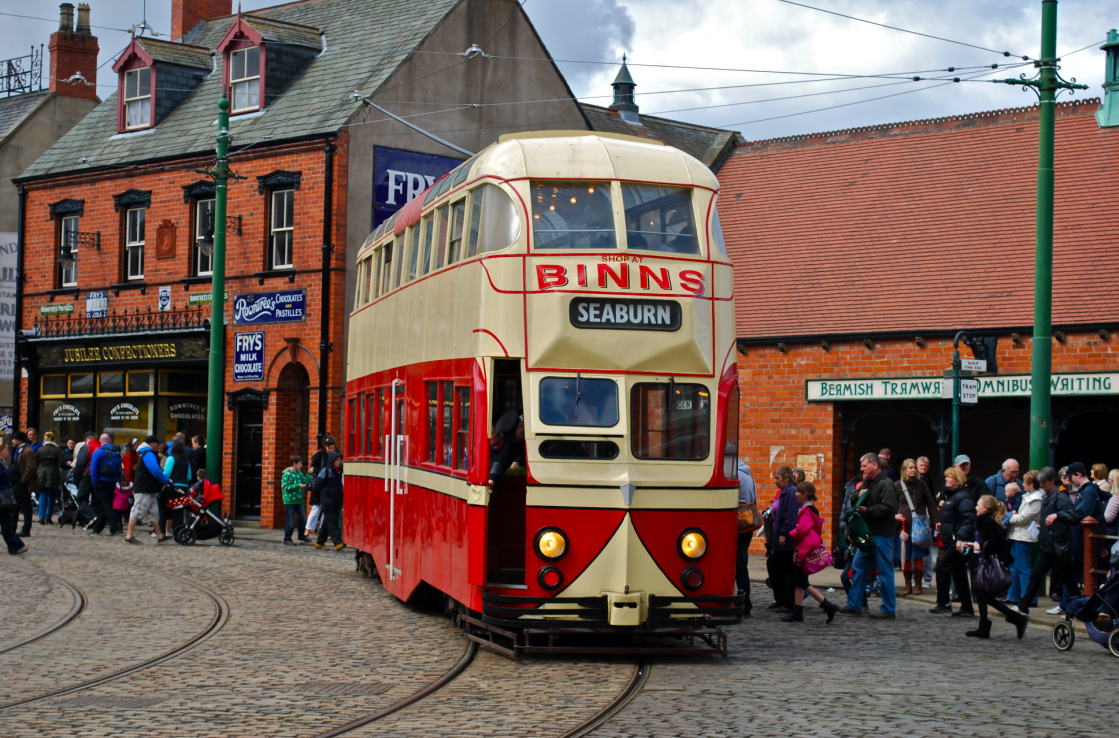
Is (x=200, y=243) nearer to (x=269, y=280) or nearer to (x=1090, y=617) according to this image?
(x=269, y=280)

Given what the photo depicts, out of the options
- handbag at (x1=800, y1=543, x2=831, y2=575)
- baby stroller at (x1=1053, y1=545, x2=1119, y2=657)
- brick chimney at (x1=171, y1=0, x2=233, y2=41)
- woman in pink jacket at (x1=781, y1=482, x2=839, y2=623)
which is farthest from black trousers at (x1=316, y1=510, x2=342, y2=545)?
brick chimney at (x1=171, y1=0, x2=233, y2=41)

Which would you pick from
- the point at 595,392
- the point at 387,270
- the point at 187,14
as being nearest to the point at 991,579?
the point at 595,392

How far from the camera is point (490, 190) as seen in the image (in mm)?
12195

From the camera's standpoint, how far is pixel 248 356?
3039 centimetres

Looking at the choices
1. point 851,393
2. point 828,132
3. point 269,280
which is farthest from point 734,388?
point 269,280

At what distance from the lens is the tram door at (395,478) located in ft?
49.9

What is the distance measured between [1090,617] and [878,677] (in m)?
2.50

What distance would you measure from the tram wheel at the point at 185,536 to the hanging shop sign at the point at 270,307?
6.97 m

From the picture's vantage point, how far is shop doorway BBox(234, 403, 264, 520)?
30.5m

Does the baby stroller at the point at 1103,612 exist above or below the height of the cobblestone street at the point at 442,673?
above

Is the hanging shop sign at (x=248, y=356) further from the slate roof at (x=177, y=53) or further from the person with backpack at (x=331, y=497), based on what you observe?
the slate roof at (x=177, y=53)

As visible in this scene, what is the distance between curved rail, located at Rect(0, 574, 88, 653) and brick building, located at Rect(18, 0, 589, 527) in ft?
39.5

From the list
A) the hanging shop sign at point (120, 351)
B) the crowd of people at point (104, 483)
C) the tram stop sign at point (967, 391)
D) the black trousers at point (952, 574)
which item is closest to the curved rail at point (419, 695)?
the black trousers at point (952, 574)

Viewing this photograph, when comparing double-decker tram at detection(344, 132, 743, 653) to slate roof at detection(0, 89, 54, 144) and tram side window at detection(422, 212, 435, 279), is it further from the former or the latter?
slate roof at detection(0, 89, 54, 144)
